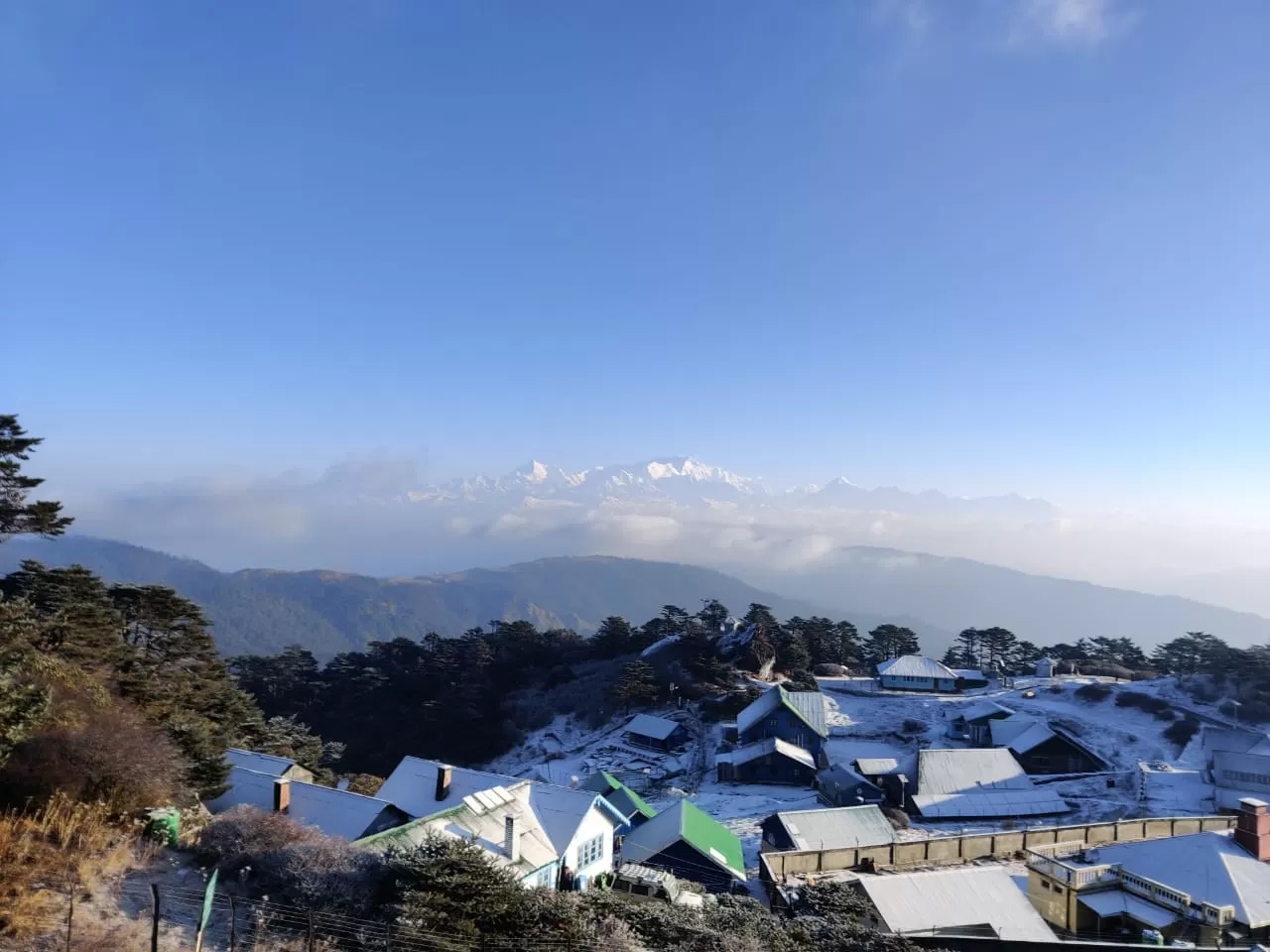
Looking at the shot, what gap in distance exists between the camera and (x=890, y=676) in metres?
60.0

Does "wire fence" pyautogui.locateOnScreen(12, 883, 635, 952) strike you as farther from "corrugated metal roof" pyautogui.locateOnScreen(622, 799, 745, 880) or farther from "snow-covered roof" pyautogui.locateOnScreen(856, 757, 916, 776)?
"snow-covered roof" pyautogui.locateOnScreen(856, 757, 916, 776)

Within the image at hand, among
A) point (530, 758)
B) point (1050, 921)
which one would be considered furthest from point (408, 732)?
point (1050, 921)

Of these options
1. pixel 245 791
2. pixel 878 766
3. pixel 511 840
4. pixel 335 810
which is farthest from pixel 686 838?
pixel 878 766

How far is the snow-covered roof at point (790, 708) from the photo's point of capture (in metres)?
46.9

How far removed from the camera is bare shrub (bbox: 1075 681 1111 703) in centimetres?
5300

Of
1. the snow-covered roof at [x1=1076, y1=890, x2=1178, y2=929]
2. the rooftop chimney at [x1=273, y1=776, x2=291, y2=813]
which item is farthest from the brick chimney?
the rooftop chimney at [x1=273, y1=776, x2=291, y2=813]

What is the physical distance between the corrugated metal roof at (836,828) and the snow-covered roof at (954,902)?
8.52 meters

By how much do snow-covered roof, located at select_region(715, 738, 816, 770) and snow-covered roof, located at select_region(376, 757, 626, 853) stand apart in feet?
75.2

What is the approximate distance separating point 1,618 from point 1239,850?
3500cm

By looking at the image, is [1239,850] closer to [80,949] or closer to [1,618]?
[80,949]

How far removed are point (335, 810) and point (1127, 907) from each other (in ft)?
73.3

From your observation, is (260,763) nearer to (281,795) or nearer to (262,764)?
(262,764)

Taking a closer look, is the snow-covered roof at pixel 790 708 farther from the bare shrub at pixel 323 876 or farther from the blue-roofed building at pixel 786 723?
the bare shrub at pixel 323 876

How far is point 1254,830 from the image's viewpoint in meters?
21.8
